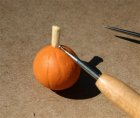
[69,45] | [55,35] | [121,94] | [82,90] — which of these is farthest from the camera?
[69,45]

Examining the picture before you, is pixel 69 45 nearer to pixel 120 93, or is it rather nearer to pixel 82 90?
pixel 82 90

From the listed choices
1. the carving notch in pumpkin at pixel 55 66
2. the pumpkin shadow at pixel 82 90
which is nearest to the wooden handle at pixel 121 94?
the carving notch in pumpkin at pixel 55 66

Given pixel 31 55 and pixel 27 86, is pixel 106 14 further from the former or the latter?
pixel 27 86

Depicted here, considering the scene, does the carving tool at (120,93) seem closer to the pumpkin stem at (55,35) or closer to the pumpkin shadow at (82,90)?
the pumpkin stem at (55,35)

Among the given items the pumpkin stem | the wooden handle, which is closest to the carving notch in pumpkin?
the pumpkin stem

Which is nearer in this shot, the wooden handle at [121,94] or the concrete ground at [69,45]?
the wooden handle at [121,94]

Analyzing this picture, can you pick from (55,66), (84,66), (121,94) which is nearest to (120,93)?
(121,94)
